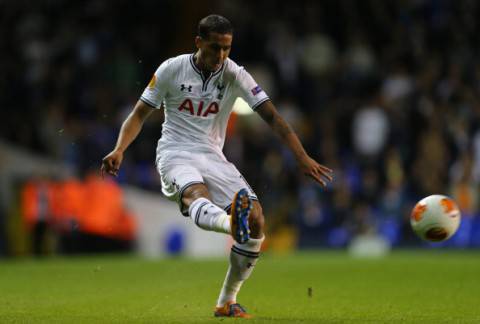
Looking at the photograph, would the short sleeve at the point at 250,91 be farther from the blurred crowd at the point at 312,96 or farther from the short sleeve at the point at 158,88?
the blurred crowd at the point at 312,96

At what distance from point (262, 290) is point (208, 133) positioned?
10.2 feet

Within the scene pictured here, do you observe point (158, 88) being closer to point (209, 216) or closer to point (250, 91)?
point (250, 91)

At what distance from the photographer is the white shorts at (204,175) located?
775 cm

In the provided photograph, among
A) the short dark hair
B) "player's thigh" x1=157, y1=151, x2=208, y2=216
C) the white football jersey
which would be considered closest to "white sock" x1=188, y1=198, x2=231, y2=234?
"player's thigh" x1=157, y1=151, x2=208, y2=216

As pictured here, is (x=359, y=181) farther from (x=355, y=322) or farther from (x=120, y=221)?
(x=355, y=322)

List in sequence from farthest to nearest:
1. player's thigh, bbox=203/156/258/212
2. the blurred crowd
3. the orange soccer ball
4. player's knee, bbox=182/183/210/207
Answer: the blurred crowd
the orange soccer ball
player's thigh, bbox=203/156/258/212
player's knee, bbox=182/183/210/207

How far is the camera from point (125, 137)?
26.0 ft

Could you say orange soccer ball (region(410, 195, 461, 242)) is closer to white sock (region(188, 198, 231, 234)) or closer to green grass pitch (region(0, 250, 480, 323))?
green grass pitch (region(0, 250, 480, 323))

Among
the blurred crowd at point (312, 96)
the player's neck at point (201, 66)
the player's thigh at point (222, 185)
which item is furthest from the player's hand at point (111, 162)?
the blurred crowd at point (312, 96)

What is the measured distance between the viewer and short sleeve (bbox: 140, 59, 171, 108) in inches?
314

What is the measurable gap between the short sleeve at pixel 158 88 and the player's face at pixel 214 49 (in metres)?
0.31

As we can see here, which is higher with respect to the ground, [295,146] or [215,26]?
[215,26]

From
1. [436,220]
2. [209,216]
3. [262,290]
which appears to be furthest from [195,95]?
[262,290]

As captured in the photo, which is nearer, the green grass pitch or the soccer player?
the soccer player
